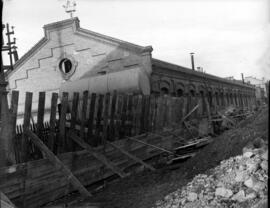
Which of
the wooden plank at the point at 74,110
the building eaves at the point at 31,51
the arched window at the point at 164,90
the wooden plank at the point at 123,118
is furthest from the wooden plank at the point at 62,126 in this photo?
the building eaves at the point at 31,51

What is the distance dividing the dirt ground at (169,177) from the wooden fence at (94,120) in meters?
Result: 1.47

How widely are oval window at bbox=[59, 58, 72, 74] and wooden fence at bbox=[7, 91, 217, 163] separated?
10.3m

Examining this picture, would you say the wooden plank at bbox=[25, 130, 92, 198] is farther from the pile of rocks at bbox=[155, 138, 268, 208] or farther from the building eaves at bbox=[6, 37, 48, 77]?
the building eaves at bbox=[6, 37, 48, 77]

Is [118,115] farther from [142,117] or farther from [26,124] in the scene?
[26,124]

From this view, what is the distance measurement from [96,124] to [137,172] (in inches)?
67.6

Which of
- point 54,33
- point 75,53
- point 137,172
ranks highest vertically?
point 54,33

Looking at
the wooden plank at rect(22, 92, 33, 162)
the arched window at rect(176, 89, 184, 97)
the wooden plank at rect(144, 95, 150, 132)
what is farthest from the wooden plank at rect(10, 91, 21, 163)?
the arched window at rect(176, 89, 184, 97)

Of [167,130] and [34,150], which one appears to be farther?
[167,130]

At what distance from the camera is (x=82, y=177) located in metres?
8.12

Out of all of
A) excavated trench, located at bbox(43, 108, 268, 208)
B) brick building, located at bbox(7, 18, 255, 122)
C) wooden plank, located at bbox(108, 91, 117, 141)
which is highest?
brick building, located at bbox(7, 18, 255, 122)

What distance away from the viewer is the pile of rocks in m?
5.03

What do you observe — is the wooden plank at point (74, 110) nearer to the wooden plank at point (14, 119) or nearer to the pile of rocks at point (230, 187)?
the wooden plank at point (14, 119)

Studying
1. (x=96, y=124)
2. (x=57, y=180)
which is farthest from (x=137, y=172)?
(x=57, y=180)

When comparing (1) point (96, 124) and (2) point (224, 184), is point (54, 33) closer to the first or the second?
(1) point (96, 124)
